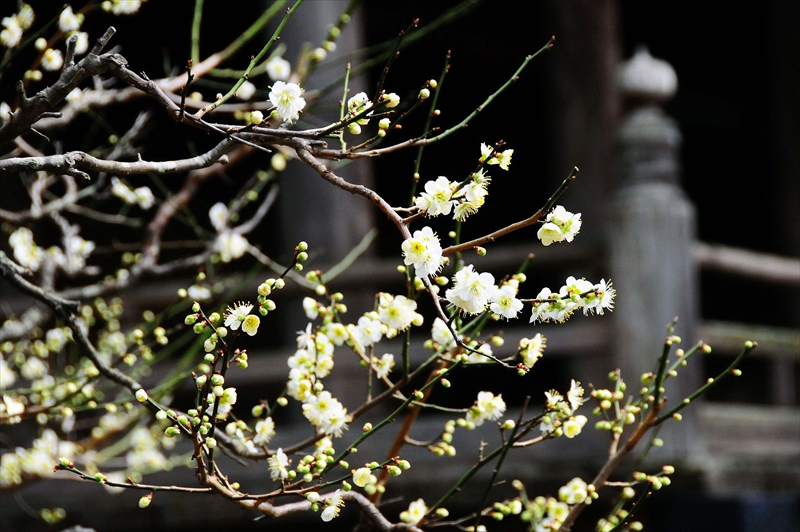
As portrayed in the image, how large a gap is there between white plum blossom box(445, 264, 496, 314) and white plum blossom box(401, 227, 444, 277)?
A: 1.8 inches

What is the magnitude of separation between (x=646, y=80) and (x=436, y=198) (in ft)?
9.53

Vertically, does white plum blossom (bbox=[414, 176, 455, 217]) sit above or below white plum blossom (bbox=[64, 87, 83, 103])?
below

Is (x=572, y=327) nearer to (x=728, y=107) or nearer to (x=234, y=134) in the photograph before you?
(x=234, y=134)

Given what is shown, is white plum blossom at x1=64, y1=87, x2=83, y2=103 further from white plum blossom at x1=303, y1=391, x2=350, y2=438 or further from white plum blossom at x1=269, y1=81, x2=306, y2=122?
white plum blossom at x1=303, y1=391, x2=350, y2=438

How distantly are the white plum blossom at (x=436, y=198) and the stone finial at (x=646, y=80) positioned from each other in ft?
9.45

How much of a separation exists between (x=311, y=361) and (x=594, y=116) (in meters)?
3.30

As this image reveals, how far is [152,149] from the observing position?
7.23m

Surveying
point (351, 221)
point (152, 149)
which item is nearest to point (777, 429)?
point (351, 221)

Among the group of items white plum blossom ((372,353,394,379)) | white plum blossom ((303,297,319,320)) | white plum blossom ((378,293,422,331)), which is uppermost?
white plum blossom ((303,297,319,320))

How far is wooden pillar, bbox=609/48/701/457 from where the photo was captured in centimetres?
399

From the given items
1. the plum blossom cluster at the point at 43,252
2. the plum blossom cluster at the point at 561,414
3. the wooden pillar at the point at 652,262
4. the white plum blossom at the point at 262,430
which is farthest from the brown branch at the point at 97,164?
the wooden pillar at the point at 652,262

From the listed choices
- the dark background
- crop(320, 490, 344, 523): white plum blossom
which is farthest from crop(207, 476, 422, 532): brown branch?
the dark background

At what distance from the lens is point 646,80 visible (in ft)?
13.9

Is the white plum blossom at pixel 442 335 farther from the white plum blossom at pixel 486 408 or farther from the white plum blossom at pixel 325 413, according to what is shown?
the white plum blossom at pixel 325 413
